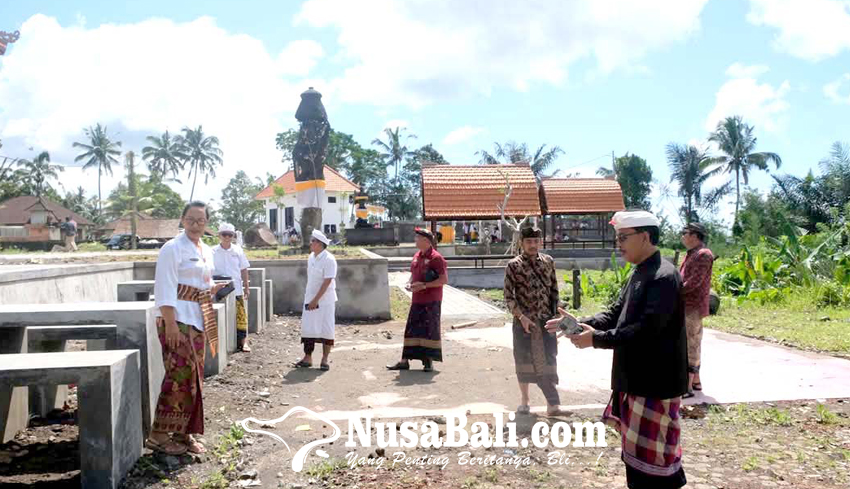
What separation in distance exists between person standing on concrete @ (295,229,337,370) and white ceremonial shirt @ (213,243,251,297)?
3.47ft

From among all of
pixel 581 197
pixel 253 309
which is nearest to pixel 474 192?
pixel 581 197

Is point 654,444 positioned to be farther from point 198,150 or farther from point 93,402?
point 198,150

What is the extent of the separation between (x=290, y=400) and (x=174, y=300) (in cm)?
209

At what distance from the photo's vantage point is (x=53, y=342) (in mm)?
5277

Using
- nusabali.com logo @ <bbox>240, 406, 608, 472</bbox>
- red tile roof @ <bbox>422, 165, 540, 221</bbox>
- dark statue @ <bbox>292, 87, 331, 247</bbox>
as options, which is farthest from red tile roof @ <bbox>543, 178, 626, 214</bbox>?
nusabali.com logo @ <bbox>240, 406, 608, 472</bbox>

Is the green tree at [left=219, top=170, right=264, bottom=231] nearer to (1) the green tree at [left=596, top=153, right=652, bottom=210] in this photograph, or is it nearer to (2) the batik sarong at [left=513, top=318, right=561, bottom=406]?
(1) the green tree at [left=596, top=153, right=652, bottom=210]

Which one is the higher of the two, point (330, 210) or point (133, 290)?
point (330, 210)

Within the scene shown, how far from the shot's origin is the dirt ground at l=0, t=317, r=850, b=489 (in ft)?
12.6

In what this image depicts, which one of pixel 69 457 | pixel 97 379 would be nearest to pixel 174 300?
pixel 97 379

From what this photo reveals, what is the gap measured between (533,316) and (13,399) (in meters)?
3.92

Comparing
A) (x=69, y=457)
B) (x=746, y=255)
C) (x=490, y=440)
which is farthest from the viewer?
(x=746, y=255)

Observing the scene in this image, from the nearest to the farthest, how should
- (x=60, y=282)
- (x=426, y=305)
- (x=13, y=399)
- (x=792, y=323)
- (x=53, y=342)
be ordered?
(x=13, y=399), (x=53, y=342), (x=426, y=305), (x=60, y=282), (x=792, y=323)

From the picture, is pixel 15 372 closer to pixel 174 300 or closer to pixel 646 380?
pixel 174 300

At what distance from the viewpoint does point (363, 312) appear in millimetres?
11844
